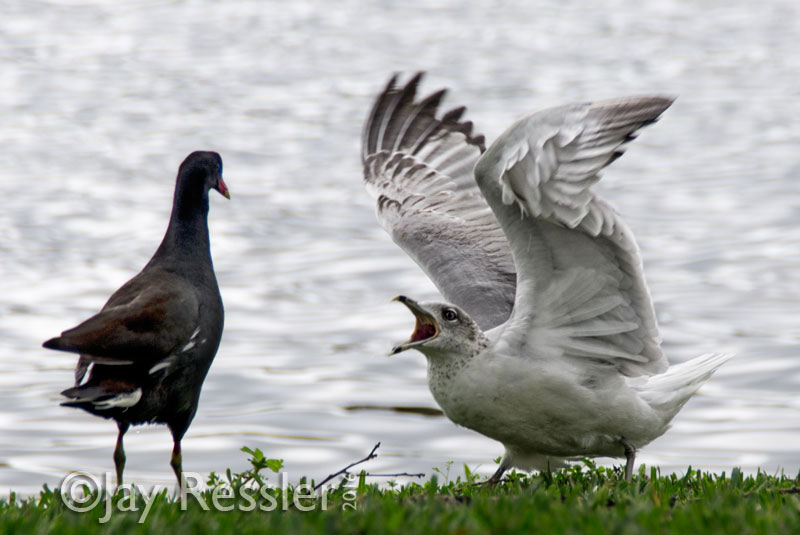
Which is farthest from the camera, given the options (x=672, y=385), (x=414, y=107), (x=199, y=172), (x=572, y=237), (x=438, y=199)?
(x=414, y=107)

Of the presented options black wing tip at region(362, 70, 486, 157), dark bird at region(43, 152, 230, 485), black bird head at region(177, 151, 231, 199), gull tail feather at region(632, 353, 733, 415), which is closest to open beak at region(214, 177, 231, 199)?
black bird head at region(177, 151, 231, 199)

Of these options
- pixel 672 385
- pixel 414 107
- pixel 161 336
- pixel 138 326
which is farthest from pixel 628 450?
pixel 414 107

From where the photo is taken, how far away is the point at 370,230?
63.9 ft

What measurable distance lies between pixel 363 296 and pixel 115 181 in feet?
22.8

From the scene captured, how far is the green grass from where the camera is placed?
5.02m

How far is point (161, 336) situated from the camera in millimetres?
6629

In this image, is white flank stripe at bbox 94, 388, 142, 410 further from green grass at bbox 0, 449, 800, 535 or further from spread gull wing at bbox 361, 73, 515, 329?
spread gull wing at bbox 361, 73, 515, 329

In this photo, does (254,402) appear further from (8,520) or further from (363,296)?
(8,520)

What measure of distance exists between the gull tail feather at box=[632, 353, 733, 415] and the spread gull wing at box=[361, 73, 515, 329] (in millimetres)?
1157

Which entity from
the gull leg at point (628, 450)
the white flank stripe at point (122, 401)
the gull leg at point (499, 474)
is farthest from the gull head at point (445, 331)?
the white flank stripe at point (122, 401)

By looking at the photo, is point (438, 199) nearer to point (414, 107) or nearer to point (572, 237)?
point (414, 107)

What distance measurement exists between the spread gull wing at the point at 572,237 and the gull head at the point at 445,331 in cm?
25

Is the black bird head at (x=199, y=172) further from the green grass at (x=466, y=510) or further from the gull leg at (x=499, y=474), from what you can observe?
the gull leg at (x=499, y=474)

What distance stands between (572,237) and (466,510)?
187 cm
